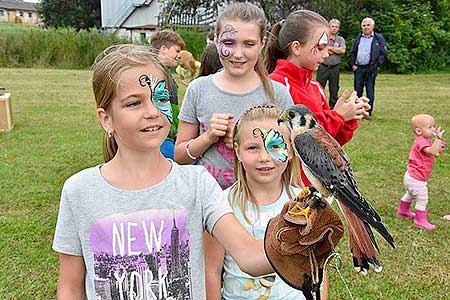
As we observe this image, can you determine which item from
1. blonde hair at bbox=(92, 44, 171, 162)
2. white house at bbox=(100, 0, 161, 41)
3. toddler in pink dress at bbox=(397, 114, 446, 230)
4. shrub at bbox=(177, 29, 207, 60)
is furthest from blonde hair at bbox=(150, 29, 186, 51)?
white house at bbox=(100, 0, 161, 41)

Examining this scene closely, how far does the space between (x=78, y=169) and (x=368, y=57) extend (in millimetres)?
7369

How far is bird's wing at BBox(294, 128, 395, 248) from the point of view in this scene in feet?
4.60

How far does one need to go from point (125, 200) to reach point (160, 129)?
0.25 meters

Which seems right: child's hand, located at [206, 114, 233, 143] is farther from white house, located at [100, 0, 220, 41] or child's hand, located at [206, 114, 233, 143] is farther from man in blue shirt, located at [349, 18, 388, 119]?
white house, located at [100, 0, 220, 41]

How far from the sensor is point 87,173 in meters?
1.78

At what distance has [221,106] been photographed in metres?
2.56

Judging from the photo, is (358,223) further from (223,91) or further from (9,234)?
(9,234)

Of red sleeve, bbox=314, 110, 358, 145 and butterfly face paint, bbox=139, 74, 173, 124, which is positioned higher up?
butterfly face paint, bbox=139, 74, 173, 124

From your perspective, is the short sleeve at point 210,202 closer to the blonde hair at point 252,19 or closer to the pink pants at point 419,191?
the blonde hair at point 252,19

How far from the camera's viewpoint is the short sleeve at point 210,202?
5.78ft

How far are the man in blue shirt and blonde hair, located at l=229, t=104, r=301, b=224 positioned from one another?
9.86 meters

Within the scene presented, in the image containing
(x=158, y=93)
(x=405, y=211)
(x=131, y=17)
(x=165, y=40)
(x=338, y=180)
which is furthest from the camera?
(x=131, y=17)

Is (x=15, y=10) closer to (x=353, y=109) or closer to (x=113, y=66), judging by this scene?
(x=353, y=109)

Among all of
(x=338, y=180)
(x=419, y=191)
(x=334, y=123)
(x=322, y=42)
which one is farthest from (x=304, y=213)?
(x=419, y=191)
